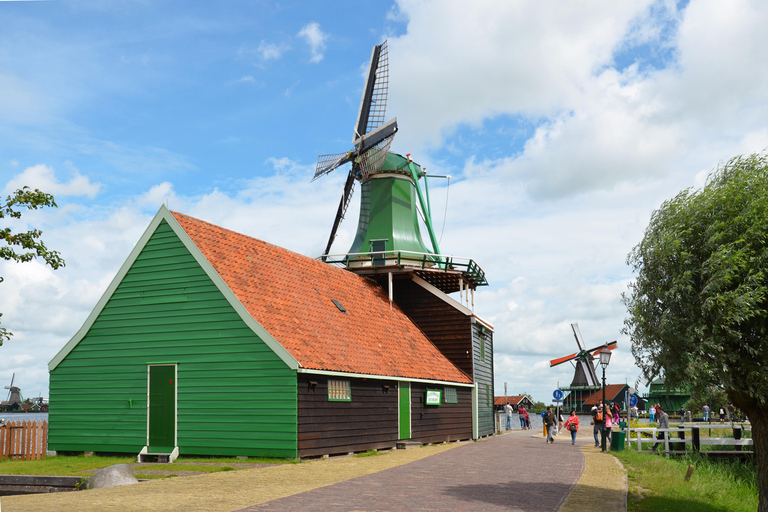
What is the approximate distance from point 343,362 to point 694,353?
10749 mm

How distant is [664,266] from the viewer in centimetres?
1320

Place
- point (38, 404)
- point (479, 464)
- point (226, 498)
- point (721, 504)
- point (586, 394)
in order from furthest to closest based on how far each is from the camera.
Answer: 1. point (38, 404)
2. point (586, 394)
3. point (479, 464)
4. point (721, 504)
5. point (226, 498)

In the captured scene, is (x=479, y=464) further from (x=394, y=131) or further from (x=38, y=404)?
(x=38, y=404)

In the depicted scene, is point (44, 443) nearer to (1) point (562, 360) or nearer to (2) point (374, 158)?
(2) point (374, 158)

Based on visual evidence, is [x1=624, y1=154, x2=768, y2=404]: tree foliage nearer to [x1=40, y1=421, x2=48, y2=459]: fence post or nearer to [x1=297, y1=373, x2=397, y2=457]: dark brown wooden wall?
[x1=297, y1=373, x2=397, y2=457]: dark brown wooden wall

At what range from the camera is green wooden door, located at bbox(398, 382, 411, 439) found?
24.7 metres

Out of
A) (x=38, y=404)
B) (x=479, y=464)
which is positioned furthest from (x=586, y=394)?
(x=38, y=404)

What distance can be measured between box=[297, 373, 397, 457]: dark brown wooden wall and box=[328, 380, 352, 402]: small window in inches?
5.8

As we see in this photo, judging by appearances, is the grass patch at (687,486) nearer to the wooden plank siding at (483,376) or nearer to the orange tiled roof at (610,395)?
the wooden plank siding at (483,376)

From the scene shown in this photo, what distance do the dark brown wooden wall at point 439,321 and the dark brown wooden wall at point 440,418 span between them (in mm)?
1596

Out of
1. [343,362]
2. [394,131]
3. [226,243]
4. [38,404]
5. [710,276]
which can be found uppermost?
[394,131]

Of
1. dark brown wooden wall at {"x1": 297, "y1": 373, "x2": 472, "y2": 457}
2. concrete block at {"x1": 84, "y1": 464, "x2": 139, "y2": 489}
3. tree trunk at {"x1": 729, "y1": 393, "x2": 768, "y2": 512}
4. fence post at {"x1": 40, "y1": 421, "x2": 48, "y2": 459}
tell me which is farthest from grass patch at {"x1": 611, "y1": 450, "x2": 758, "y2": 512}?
fence post at {"x1": 40, "y1": 421, "x2": 48, "y2": 459}

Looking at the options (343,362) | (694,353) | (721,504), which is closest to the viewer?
(694,353)

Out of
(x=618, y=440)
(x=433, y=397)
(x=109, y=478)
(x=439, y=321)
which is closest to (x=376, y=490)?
(x=109, y=478)
